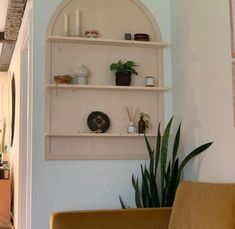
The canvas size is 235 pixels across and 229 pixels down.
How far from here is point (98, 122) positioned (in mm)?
3168

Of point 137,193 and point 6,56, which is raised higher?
point 6,56

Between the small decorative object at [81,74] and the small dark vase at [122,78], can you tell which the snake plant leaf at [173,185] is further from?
the small decorative object at [81,74]

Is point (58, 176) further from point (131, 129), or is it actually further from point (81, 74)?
point (81, 74)

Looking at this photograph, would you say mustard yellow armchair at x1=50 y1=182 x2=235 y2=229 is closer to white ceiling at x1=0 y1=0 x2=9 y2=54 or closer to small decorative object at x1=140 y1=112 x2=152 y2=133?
small decorative object at x1=140 y1=112 x2=152 y2=133

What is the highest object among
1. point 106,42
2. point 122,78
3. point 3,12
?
point 3,12

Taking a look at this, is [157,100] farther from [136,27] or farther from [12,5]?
[12,5]

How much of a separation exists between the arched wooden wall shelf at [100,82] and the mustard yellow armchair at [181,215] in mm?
915

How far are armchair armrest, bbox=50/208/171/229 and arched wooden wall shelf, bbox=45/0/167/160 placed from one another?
0.90 metres

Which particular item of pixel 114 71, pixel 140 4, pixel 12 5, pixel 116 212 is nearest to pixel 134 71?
pixel 114 71

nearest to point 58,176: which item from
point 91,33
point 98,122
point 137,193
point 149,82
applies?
point 98,122

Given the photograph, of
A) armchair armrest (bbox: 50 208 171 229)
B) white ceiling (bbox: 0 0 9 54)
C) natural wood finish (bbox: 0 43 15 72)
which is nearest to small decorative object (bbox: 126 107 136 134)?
armchair armrest (bbox: 50 208 171 229)

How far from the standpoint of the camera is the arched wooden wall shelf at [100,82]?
313cm

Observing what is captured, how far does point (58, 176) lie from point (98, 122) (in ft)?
1.67

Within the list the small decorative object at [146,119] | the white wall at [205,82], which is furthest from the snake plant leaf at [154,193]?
the small decorative object at [146,119]
